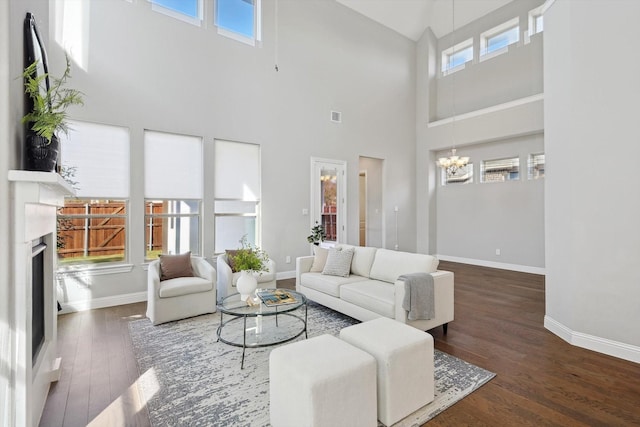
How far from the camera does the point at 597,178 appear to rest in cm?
312

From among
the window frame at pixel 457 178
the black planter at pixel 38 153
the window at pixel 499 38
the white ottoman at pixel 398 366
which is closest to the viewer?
the black planter at pixel 38 153

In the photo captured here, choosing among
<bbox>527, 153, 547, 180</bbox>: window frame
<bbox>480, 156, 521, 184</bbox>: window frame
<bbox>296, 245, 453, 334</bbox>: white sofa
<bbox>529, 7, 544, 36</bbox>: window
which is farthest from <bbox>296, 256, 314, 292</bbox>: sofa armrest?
<bbox>529, 7, 544, 36</bbox>: window

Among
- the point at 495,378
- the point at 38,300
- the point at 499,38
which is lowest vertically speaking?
the point at 495,378

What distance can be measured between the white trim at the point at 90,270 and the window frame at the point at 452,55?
8577mm

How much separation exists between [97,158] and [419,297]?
15.0ft

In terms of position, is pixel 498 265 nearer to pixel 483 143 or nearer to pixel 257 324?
pixel 483 143

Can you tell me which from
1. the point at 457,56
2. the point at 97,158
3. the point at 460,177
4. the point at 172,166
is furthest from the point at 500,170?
the point at 97,158

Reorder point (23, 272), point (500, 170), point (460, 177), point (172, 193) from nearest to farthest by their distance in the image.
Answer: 1. point (23, 272)
2. point (172, 193)
3. point (500, 170)
4. point (460, 177)

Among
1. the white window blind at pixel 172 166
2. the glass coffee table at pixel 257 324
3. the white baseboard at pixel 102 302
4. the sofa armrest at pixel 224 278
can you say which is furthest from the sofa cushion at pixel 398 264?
the white baseboard at pixel 102 302

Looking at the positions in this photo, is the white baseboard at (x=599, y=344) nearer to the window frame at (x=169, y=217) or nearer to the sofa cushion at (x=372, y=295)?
the sofa cushion at (x=372, y=295)

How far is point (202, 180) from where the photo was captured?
17.1 feet

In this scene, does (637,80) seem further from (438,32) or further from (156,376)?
(438,32)

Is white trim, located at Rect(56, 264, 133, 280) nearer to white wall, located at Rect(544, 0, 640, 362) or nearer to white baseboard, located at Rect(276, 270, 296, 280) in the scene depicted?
white baseboard, located at Rect(276, 270, 296, 280)

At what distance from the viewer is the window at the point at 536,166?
21.7ft
